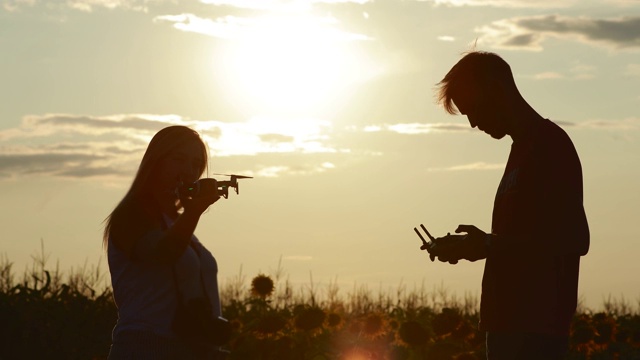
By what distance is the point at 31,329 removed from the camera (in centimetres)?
1248

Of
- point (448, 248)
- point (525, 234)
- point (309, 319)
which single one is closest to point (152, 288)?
point (448, 248)

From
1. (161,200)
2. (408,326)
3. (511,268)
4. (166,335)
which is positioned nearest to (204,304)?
(166,335)

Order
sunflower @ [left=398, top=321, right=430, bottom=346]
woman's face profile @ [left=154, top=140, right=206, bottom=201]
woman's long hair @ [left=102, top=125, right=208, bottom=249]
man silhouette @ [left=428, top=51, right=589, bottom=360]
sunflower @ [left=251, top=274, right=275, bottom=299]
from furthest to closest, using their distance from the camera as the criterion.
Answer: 1. sunflower @ [left=251, top=274, right=275, bottom=299]
2. sunflower @ [left=398, top=321, right=430, bottom=346]
3. woman's face profile @ [left=154, top=140, right=206, bottom=201]
4. woman's long hair @ [left=102, top=125, right=208, bottom=249]
5. man silhouette @ [left=428, top=51, right=589, bottom=360]

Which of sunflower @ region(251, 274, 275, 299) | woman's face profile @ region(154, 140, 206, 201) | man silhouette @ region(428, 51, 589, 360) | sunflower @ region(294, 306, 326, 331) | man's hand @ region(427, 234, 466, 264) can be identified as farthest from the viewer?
sunflower @ region(251, 274, 275, 299)

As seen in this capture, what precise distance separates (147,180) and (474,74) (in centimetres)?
173

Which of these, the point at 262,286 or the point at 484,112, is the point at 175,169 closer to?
the point at 484,112

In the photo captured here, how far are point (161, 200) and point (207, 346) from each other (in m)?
0.78

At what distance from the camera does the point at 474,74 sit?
550 cm

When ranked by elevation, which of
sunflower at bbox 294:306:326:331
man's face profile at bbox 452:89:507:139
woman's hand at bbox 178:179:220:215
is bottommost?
sunflower at bbox 294:306:326:331

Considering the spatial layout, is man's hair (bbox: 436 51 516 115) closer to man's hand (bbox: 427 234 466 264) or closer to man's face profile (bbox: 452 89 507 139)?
man's face profile (bbox: 452 89 507 139)

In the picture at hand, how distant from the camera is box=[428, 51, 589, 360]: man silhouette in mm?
5223

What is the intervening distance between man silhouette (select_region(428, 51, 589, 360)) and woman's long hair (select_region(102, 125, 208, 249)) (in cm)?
141

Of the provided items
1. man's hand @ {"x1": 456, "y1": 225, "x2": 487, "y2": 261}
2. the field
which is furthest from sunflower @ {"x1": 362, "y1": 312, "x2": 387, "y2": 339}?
man's hand @ {"x1": 456, "y1": 225, "x2": 487, "y2": 261}

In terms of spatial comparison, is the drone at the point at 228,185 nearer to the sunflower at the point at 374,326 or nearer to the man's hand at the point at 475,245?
the man's hand at the point at 475,245
